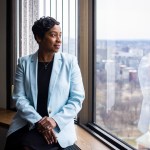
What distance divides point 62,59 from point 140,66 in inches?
19.3

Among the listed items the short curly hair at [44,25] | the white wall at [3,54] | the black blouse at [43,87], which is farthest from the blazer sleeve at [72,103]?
the white wall at [3,54]

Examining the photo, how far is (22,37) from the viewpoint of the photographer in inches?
118

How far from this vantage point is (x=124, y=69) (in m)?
1.86

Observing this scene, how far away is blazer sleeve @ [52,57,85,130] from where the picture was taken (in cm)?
155

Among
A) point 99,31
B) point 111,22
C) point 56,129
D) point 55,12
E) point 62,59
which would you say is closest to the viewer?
point 56,129

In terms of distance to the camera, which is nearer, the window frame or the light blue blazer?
the light blue blazer

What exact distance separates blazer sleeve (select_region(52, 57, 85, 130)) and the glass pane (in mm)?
380

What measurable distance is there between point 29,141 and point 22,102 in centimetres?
25

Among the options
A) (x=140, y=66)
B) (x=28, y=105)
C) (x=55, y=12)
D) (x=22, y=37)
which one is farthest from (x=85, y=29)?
(x=22, y=37)

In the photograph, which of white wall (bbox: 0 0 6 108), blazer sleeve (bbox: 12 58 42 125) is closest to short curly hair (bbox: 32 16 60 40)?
blazer sleeve (bbox: 12 58 42 125)

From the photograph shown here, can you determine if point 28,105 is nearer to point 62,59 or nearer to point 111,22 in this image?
point 62,59

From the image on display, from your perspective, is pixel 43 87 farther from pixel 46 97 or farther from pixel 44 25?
pixel 44 25

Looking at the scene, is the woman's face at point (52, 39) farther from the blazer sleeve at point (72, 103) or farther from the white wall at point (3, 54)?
the white wall at point (3, 54)

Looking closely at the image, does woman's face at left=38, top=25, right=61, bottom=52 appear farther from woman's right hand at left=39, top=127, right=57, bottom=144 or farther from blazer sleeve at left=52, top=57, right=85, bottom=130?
woman's right hand at left=39, top=127, right=57, bottom=144
